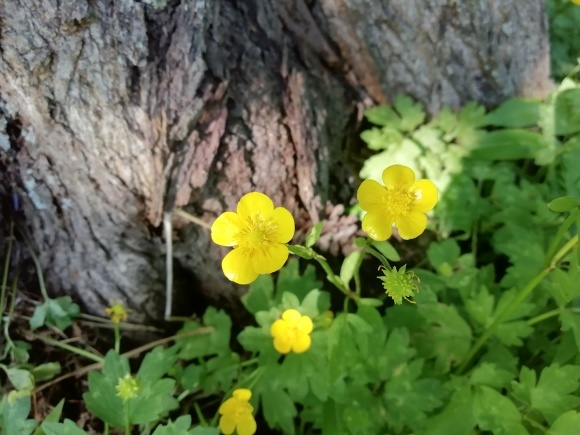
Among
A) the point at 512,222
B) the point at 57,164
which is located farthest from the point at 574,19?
the point at 57,164

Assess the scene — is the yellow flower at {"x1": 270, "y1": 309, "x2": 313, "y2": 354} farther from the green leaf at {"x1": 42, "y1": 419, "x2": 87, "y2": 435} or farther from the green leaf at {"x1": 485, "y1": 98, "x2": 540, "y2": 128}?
the green leaf at {"x1": 485, "y1": 98, "x2": 540, "y2": 128}

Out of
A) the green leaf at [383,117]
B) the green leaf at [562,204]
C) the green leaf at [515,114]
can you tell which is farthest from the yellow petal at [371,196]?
the green leaf at [515,114]

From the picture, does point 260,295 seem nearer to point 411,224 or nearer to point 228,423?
point 228,423

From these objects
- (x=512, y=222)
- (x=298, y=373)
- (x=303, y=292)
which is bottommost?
(x=298, y=373)

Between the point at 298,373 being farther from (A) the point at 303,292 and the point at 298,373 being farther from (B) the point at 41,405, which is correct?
(B) the point at 41,405

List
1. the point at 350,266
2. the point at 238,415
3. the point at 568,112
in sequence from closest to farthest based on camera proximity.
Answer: the point at 350,266 < the point at 238,415 < the point at 568,112

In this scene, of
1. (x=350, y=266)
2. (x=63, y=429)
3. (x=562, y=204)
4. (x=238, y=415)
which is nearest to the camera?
(x=562, y=204)

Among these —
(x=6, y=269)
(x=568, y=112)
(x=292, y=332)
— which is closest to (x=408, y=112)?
(x=568, y=112)
